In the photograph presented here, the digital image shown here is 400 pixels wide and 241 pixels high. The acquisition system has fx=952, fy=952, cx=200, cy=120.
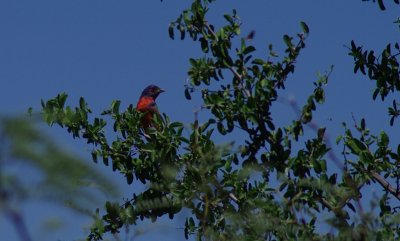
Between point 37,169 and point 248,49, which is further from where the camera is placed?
point 248,49

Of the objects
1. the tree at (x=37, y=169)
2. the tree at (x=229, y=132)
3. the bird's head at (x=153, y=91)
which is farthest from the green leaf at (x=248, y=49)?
the bird's head at (x=153, y=91)

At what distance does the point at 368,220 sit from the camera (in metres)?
2.07

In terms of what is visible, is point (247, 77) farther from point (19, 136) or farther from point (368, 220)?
point (19, 136)

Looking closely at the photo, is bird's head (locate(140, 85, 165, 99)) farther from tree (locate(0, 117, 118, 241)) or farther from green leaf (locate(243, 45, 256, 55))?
tree (locate(0, 117, 118, 241))

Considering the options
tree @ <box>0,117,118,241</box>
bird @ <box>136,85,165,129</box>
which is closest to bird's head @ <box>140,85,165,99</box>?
bird @ <box>136,85,165,129</box>

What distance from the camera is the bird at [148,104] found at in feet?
22.1

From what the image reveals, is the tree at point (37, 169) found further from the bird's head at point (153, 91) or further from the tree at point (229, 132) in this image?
the bird's head at point (153, 91)

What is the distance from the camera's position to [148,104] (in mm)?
8914

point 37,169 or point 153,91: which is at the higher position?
point 153,91

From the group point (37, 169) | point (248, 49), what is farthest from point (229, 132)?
point (37, 169)

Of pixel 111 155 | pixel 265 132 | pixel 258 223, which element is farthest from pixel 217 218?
pixel 258 223

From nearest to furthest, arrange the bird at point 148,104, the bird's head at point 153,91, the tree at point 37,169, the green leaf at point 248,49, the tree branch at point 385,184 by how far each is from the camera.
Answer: the tree at point 37,169
the tree branch at point 385,184
the green leaf at point 248,49
the bird at point 148,104
the bird's head at point 153,91

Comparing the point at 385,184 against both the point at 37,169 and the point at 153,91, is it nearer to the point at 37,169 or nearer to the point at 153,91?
the point at 37,169

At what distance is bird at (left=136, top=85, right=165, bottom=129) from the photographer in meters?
6.73
